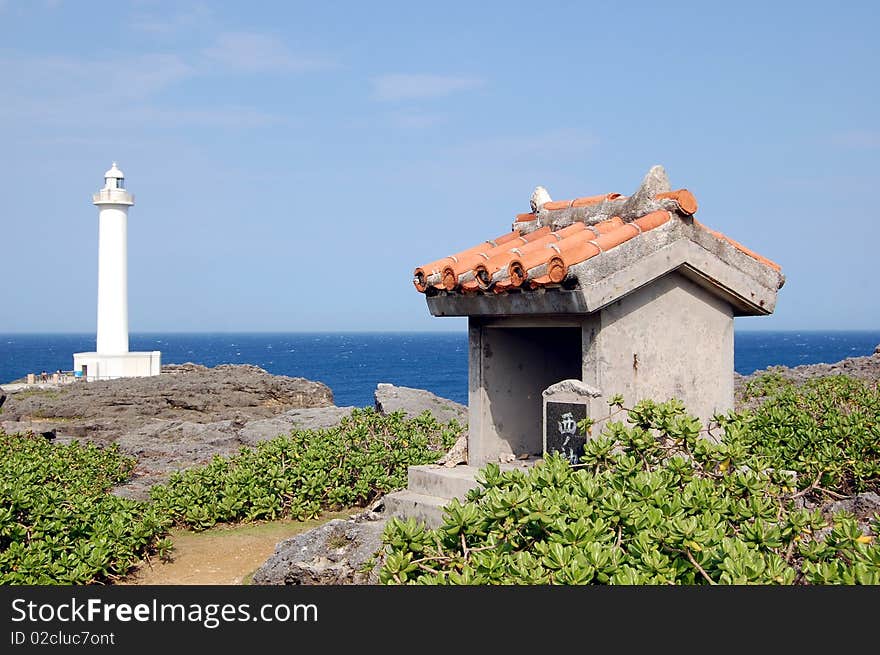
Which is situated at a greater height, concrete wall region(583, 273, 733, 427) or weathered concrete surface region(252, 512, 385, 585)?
concrete wall region(583, 273, 733, 427)

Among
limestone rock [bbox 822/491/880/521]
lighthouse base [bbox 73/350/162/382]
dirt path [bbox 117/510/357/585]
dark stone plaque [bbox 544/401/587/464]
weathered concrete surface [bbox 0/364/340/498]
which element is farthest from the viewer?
lighthouse base [bbox 73/350/162/382]

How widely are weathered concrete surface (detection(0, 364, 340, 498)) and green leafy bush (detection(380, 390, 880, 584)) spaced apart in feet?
24.7

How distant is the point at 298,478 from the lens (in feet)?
36.6

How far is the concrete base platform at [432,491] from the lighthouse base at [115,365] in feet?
127

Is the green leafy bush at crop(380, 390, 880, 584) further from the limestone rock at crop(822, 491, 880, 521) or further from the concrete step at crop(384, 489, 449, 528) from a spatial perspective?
the concrete step at crop(384, 489, 449, 528)

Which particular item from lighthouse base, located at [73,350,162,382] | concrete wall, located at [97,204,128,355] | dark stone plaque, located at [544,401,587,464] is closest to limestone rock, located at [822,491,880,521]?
dark stone plaque, located at [544,401,587,464]

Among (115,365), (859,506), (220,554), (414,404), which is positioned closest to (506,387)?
(859,506)

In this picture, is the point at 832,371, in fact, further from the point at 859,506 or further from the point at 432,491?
the point at 432,491

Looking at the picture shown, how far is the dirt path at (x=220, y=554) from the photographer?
900 cm

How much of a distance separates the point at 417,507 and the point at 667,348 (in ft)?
7.50

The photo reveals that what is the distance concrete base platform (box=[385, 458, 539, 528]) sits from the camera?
7.77 m

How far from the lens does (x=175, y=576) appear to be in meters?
9.12

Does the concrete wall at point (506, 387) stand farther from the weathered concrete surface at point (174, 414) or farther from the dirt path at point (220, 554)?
the weathered concrete surface at point (174, 414)

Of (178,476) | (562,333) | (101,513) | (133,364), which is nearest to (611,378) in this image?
(562,333)
